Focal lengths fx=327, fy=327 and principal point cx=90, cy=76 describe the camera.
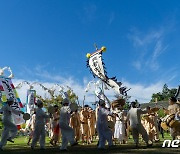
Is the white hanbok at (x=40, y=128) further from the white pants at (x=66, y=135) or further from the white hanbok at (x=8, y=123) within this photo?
the white pants at (x=66, y=135)

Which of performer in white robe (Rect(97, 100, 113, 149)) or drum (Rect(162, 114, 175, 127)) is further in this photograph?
performer in white robe (Rect(97, 100, 113, 149))

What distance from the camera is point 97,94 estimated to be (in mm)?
19000

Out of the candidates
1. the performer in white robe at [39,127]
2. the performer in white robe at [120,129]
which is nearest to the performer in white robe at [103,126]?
the performer in white robe at [39,127]

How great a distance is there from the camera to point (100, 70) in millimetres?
25625

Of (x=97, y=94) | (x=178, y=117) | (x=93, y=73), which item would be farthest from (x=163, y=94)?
(x=178, y=117)

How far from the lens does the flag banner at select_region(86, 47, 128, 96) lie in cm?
2444

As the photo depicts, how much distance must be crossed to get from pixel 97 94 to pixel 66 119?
24.9 ft

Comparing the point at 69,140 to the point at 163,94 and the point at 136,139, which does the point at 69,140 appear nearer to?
the point at 136,139

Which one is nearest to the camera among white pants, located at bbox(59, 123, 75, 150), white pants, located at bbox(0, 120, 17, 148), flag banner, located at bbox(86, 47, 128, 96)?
white pants, located at bbox(59, 123, 75, 150)

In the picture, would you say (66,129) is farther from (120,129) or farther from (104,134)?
(120,129)

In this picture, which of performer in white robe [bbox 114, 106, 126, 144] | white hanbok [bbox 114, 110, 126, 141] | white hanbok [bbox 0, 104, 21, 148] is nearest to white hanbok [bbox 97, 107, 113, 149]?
white hanbok [bbox 0, 104, 21, 148]

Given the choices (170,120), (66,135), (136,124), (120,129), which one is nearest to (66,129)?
(66,135)

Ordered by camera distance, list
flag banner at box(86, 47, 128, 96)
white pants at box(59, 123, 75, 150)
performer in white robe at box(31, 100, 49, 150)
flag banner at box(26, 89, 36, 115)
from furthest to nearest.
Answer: flag banner at box(86, 47, 128, 96), flag banner at box(26, 89, 36, 115), performer in white robe at box(31, 100, 49, 150), white pants at box(59, 123, 75, 150)

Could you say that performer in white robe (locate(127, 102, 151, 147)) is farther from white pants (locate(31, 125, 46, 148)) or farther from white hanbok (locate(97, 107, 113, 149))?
white pants (locate(31, 125, 46, 148))
